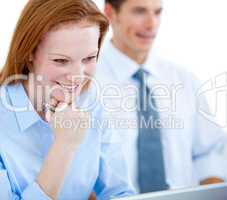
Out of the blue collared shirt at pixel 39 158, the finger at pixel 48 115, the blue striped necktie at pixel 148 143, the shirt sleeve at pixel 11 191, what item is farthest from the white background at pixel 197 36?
the shirt sleeve at pixel 11 191

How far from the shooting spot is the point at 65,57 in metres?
1.72

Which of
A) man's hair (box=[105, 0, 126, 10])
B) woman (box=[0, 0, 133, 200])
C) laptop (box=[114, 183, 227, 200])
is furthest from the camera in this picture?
man's hair (box=[105, 0, 126, 10])

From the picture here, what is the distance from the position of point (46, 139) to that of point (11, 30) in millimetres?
398

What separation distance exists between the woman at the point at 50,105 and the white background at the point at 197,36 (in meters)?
0.35

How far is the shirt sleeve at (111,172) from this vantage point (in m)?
1.83

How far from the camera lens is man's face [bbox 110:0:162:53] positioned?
6.30 ft

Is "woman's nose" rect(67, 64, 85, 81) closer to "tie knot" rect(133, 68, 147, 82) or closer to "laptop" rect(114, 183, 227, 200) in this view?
"tie knot" rect(133, 68, 147, 82)

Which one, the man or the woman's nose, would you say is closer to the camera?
the woman's nose

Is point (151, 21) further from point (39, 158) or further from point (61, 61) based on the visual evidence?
point (39, 158)

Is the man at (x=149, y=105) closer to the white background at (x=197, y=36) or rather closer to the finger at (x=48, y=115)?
the white background at (x=197, y=36)

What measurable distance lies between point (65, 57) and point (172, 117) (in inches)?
22.0

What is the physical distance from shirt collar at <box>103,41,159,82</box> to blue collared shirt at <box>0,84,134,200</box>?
0.19m

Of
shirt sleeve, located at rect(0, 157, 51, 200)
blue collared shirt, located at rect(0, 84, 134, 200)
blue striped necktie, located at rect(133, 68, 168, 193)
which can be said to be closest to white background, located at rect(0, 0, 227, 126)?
blue striped necktie, located at rect(133, 68, 168, 193)

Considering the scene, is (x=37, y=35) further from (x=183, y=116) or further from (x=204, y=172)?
(x=204, y=172)
